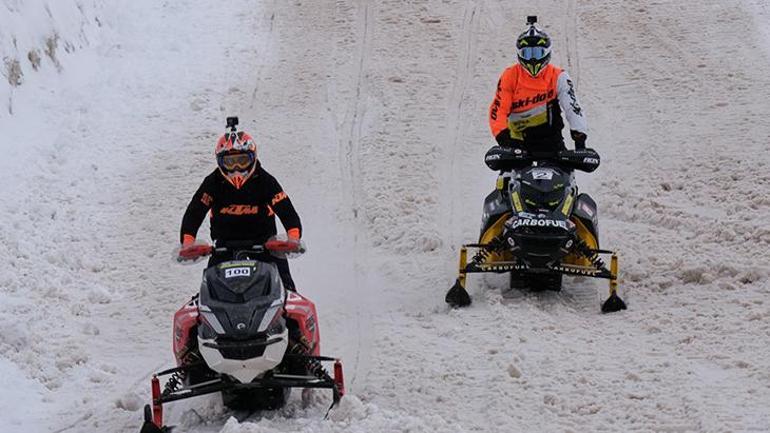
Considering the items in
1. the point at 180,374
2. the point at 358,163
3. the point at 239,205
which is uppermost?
the point at 358,163

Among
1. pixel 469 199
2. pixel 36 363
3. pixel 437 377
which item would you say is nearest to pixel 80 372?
pixel 36 363

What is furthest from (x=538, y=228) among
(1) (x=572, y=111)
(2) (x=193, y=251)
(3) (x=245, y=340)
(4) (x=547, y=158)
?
(3) (x=245, y=340)

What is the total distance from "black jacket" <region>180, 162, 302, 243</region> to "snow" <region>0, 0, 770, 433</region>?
1.33m

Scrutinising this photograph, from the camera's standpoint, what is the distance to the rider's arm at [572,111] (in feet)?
38.1

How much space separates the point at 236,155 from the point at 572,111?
3692 millimetres

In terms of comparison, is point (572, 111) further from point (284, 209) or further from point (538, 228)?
point (284, 209)

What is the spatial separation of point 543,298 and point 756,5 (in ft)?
31.7

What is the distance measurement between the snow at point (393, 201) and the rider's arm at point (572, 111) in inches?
51.5

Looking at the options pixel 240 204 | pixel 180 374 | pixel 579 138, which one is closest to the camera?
pixel 180 374

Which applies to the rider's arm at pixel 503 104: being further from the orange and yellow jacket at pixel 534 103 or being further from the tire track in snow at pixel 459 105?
the tire track in snow at pixel 459 105

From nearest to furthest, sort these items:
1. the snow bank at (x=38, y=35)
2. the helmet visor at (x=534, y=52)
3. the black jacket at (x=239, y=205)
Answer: the black jacket at (x=239, y=205)
the helmet visor at (x=534, y=52)
the snow bank at (x=38, y=35)

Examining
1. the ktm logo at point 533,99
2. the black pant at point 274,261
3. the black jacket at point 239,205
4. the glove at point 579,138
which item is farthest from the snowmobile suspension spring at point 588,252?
the black pant at point 274,261

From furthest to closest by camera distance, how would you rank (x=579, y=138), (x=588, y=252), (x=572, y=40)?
(x=572, y=40) → (x=579, y=138) → (x=588, y=252)

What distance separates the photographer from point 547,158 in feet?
37.3
